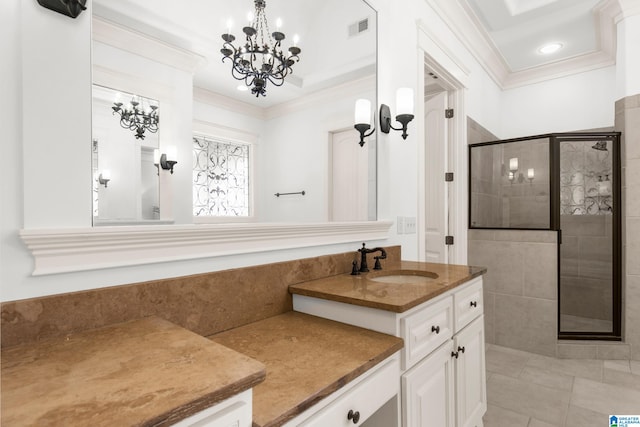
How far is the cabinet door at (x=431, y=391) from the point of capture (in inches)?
44.6

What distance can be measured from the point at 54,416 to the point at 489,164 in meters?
3.53

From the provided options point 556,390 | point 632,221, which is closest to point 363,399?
point 556,390

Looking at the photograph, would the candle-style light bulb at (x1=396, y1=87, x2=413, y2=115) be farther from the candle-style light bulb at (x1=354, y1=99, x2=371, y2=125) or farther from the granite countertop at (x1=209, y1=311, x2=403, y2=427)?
the granite countertop at (x1=209, y1=311, x2=403, y2=427)

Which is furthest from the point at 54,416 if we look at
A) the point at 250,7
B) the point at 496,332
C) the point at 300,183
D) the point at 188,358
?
the point at 496,332

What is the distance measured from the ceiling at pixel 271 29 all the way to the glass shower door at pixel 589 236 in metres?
2.30

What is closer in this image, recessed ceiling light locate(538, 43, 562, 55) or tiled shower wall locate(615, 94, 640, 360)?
tiled shower wall locate(615, 94, 640, 360)

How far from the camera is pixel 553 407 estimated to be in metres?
2.11

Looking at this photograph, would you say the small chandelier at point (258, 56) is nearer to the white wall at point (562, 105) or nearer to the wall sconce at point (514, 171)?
the wall sconce at point (514, 171)

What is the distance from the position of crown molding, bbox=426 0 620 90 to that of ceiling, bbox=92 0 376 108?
1017 mm

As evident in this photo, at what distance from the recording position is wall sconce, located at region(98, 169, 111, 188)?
897 millimetres

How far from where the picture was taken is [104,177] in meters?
0.91

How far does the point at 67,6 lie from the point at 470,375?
Result: 79.7 inches

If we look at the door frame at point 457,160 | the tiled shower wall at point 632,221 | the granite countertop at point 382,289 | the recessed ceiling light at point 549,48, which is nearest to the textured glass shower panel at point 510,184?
the door frame at point 457,160

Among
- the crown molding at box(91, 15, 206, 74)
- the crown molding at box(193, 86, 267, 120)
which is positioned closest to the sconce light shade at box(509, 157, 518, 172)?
the crown molding at box(193, 86, 267, 120)
